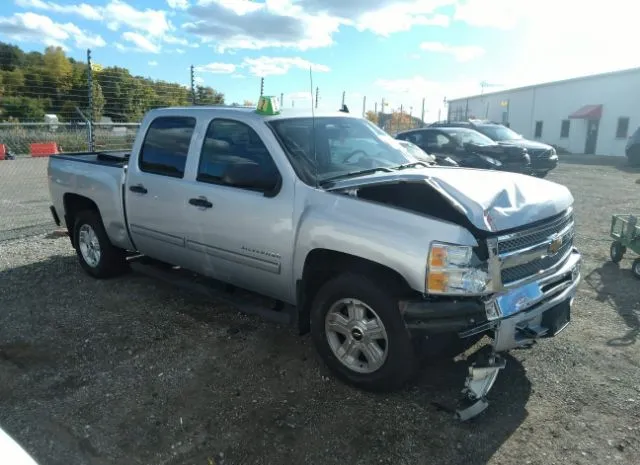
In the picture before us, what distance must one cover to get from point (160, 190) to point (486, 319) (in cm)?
310

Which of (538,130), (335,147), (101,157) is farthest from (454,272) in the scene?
(538,130)

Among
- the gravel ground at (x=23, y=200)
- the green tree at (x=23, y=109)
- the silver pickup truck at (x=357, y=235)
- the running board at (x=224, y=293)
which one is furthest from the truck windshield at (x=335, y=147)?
the green tree at (x=23, y=109)

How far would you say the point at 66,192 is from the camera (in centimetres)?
586

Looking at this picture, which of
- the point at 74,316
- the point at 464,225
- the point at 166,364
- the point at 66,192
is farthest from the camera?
the point at 66,192

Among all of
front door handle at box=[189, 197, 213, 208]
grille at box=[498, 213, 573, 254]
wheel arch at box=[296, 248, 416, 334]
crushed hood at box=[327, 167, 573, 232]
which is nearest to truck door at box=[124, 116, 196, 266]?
front door handle at box=[189, 197, 213, 208]

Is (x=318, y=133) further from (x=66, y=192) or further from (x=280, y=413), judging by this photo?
(x=66, y=192)

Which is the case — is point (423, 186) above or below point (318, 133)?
below

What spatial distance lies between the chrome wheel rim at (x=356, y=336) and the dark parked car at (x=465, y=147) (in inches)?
403

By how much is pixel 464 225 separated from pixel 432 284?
412 mm

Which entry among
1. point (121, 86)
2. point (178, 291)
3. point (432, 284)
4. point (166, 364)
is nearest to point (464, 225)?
point (432, 284)

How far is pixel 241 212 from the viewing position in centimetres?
396

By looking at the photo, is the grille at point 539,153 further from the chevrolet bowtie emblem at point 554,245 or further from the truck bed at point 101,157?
the chevrolet bowtie emblem at point 554,245

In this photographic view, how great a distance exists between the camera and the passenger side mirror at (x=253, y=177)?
3811 millimetres

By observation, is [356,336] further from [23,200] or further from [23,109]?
[23,109]
